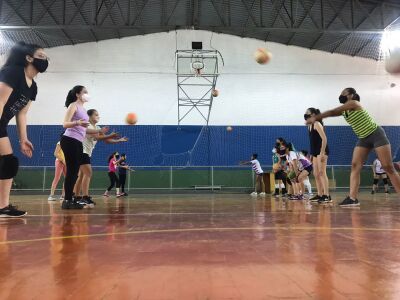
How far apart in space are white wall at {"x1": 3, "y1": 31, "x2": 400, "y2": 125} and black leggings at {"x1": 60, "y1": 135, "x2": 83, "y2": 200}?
1269 centimetres

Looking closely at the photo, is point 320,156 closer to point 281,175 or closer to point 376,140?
point 376,140

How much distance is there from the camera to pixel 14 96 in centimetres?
395

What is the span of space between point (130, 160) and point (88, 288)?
16.0m

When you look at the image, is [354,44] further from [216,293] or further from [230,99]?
[216,293]

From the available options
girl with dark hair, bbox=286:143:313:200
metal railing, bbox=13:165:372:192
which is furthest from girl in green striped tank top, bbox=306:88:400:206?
metal railing, bbox=13:165:372:192

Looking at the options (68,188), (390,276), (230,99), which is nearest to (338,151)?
(230,99)

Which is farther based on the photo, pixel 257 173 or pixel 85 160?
pixel 257 173

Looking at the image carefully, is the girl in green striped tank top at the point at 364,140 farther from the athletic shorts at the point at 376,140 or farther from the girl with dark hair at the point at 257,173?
the girl with dark hair at the point at 257,173

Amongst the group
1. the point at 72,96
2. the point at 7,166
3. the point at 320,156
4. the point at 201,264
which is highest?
the point at 72,96

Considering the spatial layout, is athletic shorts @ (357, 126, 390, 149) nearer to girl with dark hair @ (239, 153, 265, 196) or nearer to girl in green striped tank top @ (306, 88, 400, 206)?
girl in green striped tank top @ (306, 88, 400, 206)

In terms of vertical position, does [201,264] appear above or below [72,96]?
below

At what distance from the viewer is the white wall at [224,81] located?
17734 millimetres

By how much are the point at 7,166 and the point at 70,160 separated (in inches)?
46.9

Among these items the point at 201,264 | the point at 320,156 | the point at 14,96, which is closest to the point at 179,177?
the point at 320,156
